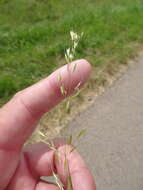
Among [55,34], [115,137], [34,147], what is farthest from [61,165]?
[55,34]

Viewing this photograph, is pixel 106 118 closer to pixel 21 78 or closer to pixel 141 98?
pixel 141 98

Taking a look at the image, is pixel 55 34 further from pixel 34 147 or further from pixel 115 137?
pixel 34 147

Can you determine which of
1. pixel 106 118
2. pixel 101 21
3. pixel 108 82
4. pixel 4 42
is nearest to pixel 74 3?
pixel 101 21

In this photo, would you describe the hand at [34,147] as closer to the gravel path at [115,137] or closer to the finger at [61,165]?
the finger at [61,165]

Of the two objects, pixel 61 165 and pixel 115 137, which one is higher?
pixel 61 165

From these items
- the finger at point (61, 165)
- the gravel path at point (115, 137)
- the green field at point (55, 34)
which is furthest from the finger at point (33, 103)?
the green field at point (55, 34)

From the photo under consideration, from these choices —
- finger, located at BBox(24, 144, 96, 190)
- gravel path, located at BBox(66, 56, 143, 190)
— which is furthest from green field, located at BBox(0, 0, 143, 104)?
finger, located at BBox(24, 144, 96, 190)
